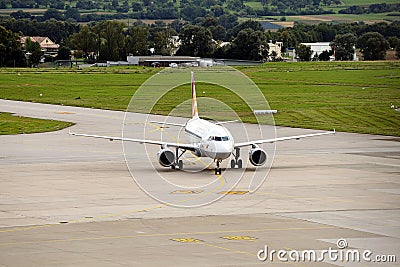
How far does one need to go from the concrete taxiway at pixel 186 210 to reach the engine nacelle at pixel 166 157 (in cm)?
70

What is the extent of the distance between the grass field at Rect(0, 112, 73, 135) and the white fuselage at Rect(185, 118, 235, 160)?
31365 mm

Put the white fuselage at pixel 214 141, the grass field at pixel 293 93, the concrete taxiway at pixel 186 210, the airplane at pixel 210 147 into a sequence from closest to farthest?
1. the concrete taxiway at pixel 186 210
2. the white fuselage at pixel 214 141
3. the airplane at pixel 210 147
4. the grass field at pixel 293 93

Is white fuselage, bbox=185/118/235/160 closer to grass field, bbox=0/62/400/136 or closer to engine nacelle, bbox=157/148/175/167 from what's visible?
engine nacelle, bbox=157/148/175/167

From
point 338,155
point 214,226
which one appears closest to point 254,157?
point 338,155

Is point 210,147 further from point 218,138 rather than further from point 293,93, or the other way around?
point 293,93

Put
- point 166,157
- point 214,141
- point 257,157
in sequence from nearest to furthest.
Answer: point 214,141, point 166,157, point 257,157

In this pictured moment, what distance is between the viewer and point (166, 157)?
52250 millimetres

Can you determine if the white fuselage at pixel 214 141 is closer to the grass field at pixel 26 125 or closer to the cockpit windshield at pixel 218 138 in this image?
the cockpit windshield at pixel 218 138

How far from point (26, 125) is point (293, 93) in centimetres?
5444

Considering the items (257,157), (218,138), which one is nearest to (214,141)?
(218,138)

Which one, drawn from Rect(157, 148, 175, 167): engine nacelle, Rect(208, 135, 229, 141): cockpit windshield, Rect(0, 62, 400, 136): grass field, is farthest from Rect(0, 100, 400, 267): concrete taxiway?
Rect(0, 62, 400, 136): grass field

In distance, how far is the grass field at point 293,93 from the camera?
89.9 m

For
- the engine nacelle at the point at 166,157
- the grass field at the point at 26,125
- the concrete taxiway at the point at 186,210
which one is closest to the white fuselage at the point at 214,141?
the concrete taxiway at the point at 186,210

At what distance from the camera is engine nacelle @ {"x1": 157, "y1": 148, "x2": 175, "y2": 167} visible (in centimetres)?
5216
